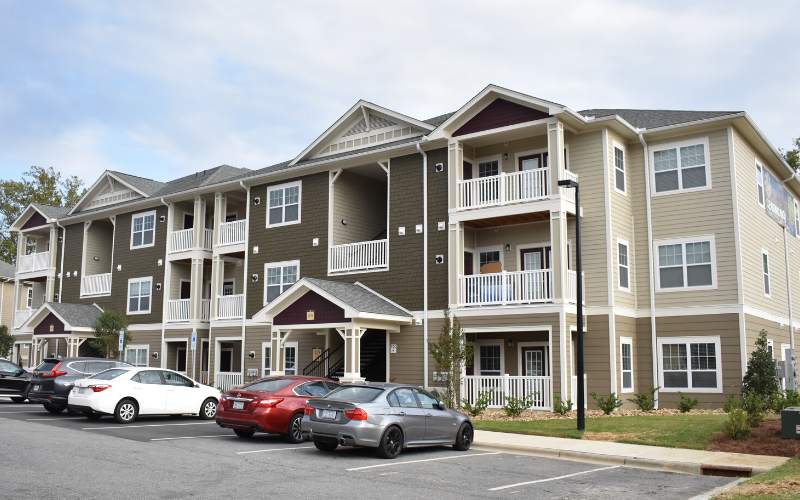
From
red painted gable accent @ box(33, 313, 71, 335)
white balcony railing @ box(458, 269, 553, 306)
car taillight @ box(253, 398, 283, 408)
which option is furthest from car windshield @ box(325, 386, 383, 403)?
red painted gable accent @ box(33, 313, 71, 335)

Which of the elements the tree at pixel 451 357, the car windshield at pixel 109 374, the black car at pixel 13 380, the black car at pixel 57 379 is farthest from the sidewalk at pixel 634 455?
the black car at pixel 13 380

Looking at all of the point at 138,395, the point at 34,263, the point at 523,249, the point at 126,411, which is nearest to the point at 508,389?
the point at 523,249

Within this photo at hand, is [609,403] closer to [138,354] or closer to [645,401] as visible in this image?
[645,401]

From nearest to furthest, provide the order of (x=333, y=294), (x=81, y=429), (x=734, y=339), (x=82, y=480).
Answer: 1. (x=82, y=480)
2. (x=81, y=429)
3. (x=734, y=339)
4. (x=333, y=294)

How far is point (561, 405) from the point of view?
2033 centimetres

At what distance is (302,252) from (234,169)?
11545 millimetres

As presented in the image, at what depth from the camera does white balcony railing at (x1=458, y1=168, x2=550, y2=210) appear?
880 inches

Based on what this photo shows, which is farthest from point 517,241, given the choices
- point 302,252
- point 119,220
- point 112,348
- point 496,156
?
point 119,220

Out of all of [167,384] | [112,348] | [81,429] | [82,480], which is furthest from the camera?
[112,348]


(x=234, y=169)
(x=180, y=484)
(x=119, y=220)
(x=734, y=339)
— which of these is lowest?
(x=180, y=484)

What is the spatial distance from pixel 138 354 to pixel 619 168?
2315cm

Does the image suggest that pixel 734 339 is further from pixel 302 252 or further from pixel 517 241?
pixel 302 252

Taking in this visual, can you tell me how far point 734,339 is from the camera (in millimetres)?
21641

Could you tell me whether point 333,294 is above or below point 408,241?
below
